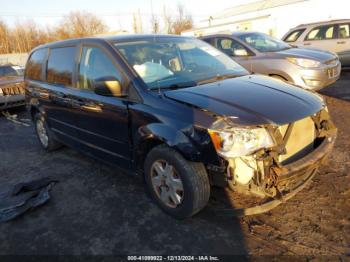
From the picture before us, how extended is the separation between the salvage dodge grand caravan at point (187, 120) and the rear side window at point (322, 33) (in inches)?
319

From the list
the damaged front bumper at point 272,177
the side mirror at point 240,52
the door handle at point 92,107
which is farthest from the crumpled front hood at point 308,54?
the door handle at point 92,107

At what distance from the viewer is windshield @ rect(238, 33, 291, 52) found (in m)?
7.81

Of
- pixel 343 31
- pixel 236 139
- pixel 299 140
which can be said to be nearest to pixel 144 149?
pixel 236 139

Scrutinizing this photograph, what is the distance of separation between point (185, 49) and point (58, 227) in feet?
8.42

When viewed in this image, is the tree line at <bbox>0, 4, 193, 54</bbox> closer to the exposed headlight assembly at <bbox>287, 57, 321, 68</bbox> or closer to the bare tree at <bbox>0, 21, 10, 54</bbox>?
the bare tree at <bbox>0, 21, 10, 54</bbox>

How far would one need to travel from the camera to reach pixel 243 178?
2.68 m

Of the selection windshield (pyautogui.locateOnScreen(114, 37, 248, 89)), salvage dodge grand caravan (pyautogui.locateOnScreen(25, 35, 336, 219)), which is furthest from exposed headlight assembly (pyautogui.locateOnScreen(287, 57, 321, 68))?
salvage dodge grand caravan (pyautogui.locateOnScreen(25, 35, 336, 219))

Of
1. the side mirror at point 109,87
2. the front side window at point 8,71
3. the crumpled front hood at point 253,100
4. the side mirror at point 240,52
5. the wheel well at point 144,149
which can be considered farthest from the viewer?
the front side window at point 8,71

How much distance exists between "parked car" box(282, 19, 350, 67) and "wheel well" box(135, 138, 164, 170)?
9297 millimetres

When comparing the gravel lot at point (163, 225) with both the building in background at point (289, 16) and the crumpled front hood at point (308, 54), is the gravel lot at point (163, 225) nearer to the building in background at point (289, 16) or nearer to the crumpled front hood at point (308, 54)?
the crumpled front hood at point (308, 54)

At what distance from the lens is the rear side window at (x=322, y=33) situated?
10788 mm

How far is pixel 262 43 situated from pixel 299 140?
564cm

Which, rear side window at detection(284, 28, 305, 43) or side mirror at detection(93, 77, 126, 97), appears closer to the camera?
side mirror at detection(93, 77, 126, 97)

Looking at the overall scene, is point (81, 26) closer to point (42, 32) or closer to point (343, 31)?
point (42, 32)
